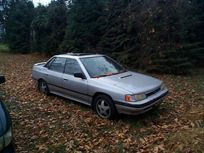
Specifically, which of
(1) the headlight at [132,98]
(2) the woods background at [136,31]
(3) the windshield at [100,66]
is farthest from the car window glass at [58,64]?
(2) the woods background at [136,31]

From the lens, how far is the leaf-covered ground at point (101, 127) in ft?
19.2

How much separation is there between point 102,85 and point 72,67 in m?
1.49

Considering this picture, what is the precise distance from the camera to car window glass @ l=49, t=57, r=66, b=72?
8930 mm

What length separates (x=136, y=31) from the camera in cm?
1414

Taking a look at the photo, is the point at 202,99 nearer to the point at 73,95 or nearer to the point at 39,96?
the point at 73,95

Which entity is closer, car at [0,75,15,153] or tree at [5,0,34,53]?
car at [0,75,15,153]

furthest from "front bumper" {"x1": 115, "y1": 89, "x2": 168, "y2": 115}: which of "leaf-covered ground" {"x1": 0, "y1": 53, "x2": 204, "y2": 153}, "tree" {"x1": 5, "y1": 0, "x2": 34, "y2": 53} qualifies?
"tree" {"x1": 5, "y1": 0, "x2": 34, "y2": 53}

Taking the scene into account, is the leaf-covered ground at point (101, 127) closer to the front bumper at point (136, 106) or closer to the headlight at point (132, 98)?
the front bumper at point (136, 106)

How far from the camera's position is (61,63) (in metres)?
9.01

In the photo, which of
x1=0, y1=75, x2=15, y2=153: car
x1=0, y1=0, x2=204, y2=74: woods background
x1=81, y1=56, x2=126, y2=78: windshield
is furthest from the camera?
x1=0, y1=0, x2=204, y2=74: woods background

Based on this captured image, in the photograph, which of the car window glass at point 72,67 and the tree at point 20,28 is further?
the tree at point 20,28

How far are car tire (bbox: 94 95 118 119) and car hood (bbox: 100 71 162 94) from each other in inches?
16.3

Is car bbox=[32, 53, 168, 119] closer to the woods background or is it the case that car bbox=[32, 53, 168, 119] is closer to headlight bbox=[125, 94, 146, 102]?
headlight bbox=[125, 94, 146, 102]

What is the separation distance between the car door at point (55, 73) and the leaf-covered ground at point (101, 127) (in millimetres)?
457
